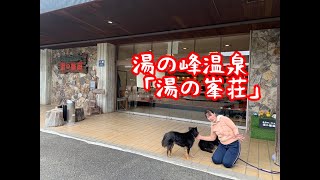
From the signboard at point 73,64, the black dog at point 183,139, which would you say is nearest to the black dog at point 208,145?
the black dog at point 183,139

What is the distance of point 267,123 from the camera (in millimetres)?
5996

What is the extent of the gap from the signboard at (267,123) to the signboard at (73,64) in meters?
8.70

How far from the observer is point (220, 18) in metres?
5.95

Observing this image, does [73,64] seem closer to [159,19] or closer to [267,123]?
[159,19]

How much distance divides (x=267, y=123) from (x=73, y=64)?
32.9 ft

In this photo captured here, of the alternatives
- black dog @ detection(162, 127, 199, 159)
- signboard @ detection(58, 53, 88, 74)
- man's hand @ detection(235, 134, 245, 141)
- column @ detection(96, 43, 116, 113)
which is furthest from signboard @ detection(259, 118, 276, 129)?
signboard @ detection(58, 53, 88, 74)

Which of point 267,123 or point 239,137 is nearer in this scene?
point 239,137

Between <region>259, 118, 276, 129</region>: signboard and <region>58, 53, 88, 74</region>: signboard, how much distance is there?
870 centimetres

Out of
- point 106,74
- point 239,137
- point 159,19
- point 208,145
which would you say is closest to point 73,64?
point 106,74
